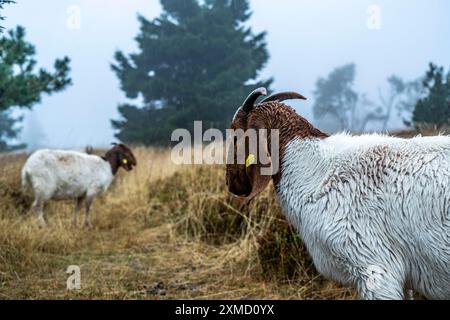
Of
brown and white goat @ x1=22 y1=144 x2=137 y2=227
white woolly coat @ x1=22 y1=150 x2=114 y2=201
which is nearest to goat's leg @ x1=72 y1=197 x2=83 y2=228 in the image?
brown and white goat @ x1=22 y1=144 x2=137 y2=227

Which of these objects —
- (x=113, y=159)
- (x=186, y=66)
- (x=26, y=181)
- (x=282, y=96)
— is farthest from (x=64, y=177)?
(x=186, y=66)

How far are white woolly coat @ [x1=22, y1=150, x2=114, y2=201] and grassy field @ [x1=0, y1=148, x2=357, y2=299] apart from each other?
502mm

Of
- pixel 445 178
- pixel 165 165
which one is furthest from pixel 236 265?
pixel 165 165

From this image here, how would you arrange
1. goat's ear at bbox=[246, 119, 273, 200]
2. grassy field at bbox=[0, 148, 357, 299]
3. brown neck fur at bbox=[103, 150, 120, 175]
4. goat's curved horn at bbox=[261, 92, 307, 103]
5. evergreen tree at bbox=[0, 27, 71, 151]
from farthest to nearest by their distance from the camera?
1. brown neck fur at bbox=[103, 150, 120, 175]
2. evergreen tree at bbox=[0, 27, 71, 151]
3. grassy field at bbox=[0, 148, 357, 299]
4. goat's curved horn at bbox=[261, 92, 307, 103]
5. goat's ear at bbox=[246, 119, 273, 200]

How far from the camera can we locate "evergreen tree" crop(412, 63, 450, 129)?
8461 mm

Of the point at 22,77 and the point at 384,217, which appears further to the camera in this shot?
the point at 22,77

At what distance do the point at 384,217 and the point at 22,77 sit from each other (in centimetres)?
727

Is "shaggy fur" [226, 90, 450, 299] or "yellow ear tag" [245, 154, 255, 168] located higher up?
"yellow ear tag" [245, 154, 255, 168]

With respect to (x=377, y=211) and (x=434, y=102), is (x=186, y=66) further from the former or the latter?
(x=377, y=211)

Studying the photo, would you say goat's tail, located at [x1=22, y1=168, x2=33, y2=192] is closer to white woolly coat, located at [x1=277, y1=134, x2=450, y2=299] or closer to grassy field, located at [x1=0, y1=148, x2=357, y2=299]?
grassy field, located at [x1=0, y1=148, x2=357, y2=299]

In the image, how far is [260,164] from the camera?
345 centimetres

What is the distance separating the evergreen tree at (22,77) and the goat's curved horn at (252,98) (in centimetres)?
544

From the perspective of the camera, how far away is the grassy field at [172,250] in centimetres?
541
